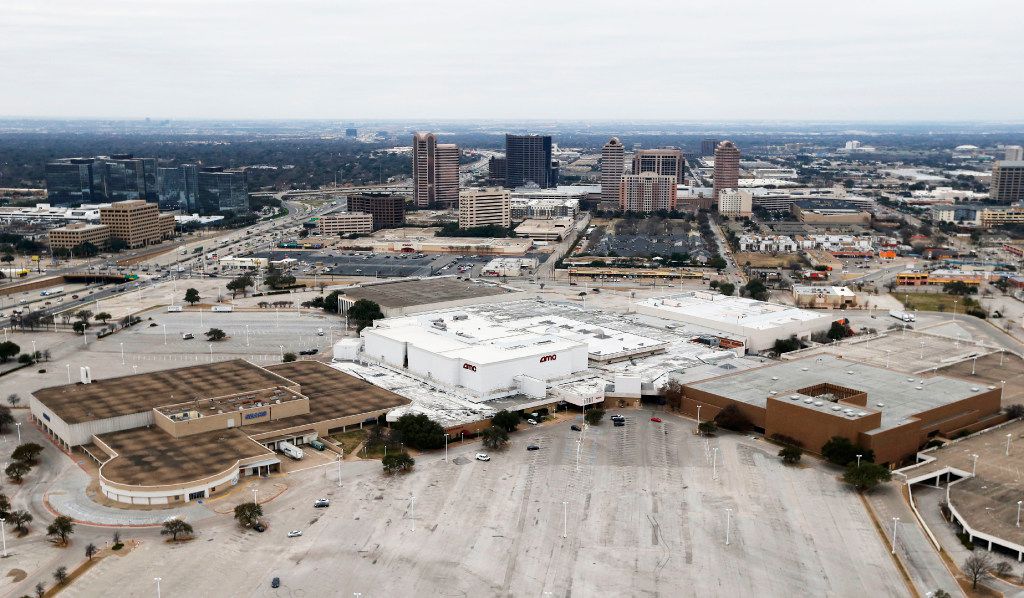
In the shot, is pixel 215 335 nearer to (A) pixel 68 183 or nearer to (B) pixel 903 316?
(B) pixel 903 316

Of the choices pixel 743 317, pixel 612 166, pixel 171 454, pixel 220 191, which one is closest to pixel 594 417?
pixel 171 454

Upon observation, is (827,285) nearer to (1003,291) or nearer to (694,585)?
(1003,291)

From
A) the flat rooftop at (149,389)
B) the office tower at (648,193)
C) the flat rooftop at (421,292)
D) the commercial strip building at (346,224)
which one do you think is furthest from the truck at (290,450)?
the office tower at (648,193)

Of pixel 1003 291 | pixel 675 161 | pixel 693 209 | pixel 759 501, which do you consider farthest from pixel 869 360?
pixel 675 161

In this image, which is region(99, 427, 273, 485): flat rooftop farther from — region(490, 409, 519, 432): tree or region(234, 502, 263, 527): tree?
region(490, 409, 519, 432): tree

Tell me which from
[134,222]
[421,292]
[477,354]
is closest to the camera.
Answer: [477,354]

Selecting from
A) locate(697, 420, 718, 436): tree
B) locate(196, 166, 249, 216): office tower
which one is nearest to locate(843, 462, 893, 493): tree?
locate(697, 420, 718, 436): tree
